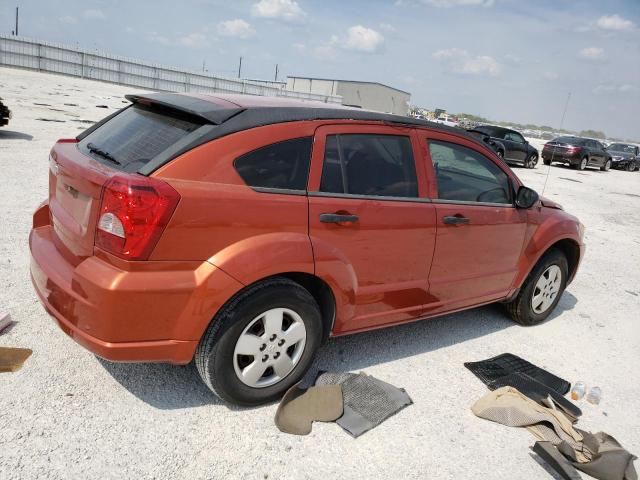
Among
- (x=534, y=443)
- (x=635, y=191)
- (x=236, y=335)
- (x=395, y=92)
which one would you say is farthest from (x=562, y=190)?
(x=395, y=92)

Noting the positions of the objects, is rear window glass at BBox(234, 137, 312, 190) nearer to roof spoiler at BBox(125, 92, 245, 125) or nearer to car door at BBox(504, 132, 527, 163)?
roof spoiler at BBox(125, 92, 245, 125)

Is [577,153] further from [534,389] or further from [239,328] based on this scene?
[239,328]

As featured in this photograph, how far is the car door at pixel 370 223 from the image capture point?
3.11 metres

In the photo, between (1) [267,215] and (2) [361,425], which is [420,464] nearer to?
(2) [361,425]

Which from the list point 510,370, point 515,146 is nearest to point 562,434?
point 510,370

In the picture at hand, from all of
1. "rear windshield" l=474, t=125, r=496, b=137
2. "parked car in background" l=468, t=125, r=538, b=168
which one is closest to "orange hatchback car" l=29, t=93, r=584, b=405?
"parked car in background" l=468, t=125, r=538, b=168

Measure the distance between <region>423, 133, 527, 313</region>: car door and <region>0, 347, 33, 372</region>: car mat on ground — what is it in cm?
271

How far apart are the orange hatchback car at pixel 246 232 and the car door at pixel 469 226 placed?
0.07 feet

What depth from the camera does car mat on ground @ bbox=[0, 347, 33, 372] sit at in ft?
10.2

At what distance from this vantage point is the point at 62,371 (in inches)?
124

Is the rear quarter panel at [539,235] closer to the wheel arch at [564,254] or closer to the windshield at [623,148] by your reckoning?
the wheel arch at [564,254]

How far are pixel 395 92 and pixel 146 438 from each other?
243 feet

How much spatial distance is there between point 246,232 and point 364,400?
1348 mm

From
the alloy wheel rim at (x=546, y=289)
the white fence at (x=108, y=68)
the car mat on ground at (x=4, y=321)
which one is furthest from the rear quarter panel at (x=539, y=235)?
the white fence at (x=108, y=68)
